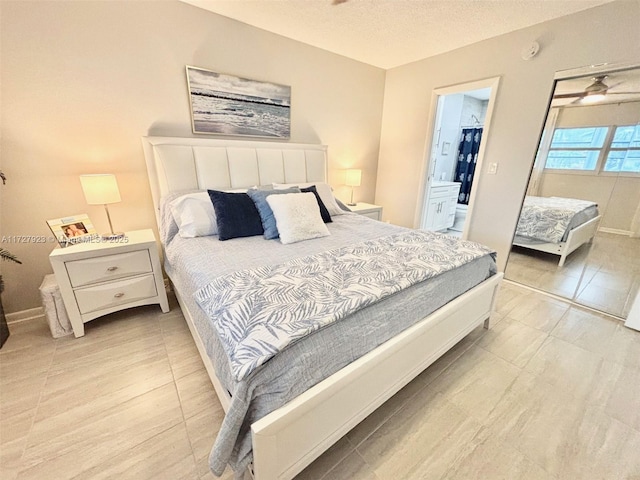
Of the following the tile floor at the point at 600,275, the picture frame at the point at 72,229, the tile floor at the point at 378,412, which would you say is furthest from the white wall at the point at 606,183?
the picture frame at the point at 72,229

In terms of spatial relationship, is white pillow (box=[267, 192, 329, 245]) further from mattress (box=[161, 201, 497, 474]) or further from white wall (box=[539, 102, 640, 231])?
white wall (box=[539, 102, 640, 231])

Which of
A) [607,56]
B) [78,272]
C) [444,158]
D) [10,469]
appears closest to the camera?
[10,469]

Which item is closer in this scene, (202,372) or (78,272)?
(202,372)

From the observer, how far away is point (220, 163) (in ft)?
7.73

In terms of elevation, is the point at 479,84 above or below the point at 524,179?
above

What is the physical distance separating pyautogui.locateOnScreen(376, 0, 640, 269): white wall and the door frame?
46mm

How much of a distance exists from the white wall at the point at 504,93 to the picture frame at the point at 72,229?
345 centimetres

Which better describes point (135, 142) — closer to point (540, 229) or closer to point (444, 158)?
point (540, 229)

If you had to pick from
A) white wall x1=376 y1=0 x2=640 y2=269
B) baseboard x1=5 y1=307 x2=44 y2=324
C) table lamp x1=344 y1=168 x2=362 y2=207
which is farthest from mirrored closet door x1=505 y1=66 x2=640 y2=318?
baseboard x1=5 y1=307 x2=44 y2=324

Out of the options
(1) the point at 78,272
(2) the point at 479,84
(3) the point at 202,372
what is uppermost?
(2) the point at 479,84

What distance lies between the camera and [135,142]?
212 centimetres

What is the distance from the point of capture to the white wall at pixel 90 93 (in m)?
1.70

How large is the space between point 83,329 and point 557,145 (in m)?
4.21

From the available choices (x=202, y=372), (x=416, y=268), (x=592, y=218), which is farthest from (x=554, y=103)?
(x=202, y=372)
